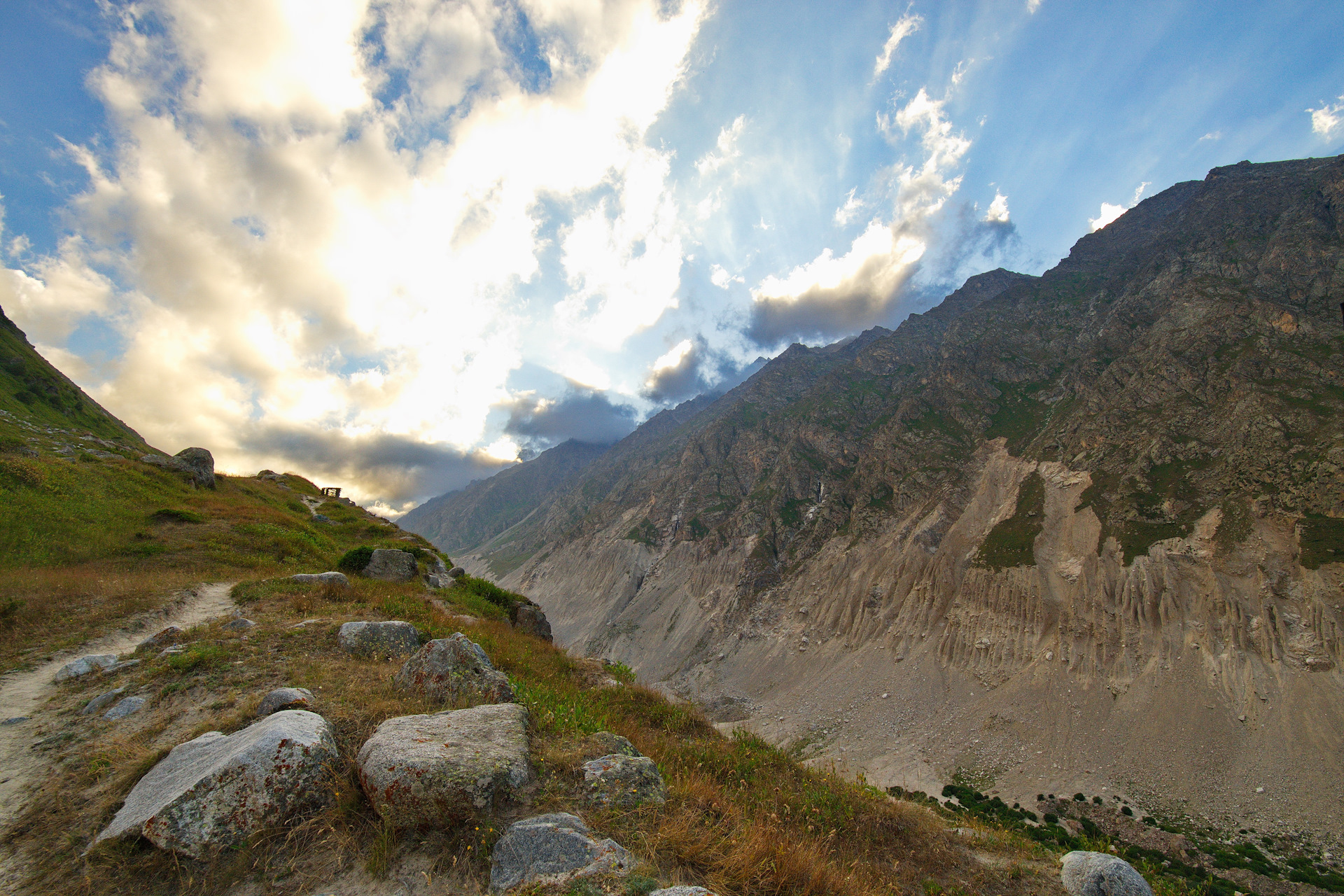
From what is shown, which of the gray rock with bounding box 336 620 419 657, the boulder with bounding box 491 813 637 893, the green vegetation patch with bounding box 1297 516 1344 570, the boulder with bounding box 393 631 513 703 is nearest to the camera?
the boulder with bounding box 491 813 637 893

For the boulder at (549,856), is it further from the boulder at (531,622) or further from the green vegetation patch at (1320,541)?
the green vegetation patch at (1320,541)

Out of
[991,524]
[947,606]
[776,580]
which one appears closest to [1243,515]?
[991,524]

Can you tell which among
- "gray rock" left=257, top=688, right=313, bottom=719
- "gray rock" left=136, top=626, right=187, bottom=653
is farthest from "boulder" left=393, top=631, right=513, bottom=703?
"gray rock" left=136, top=626, right=187, bottom=653

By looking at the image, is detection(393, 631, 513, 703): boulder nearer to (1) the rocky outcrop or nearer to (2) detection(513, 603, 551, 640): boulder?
(1) the rocky outcrop

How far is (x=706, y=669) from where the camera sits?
110 metres

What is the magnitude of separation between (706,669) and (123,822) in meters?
116

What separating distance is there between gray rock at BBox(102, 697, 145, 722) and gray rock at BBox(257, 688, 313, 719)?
2.59m

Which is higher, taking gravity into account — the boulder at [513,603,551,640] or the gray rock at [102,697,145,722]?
the gray rock at [102,697,145,722]

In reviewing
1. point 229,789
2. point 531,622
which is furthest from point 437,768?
point 531,622

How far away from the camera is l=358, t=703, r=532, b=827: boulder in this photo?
5082 millimetres

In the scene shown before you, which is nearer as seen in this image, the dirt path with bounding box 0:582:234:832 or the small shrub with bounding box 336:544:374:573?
the dirt path with bounding box 0:582:234:832

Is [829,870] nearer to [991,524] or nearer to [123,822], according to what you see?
[123,822]

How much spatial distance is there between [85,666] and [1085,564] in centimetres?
11341

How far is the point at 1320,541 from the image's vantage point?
214ft
